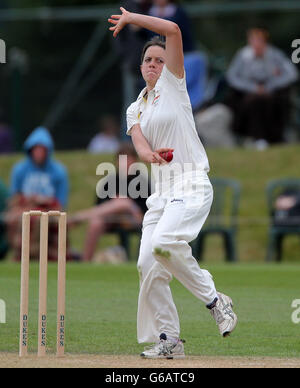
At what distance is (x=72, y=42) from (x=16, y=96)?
5.02ft

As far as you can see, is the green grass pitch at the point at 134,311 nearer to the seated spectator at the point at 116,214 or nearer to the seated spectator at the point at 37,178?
the seated spectator at the point at 116,214

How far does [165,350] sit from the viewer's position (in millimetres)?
7066

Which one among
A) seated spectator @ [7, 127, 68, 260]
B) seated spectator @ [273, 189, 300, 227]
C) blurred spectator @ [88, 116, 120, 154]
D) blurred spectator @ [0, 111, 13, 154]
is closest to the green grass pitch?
seated spectator @ [273, 189, 300, 227]

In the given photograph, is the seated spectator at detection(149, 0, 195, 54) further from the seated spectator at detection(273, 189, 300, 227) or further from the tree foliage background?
the tree foliage background

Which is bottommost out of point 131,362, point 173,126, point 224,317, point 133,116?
point 131,362

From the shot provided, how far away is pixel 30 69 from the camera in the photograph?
19562mm

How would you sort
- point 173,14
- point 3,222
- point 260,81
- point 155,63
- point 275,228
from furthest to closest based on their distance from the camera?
point 260,81 → point 275,228 → point 173,14 → point 3,222 → point 155,63

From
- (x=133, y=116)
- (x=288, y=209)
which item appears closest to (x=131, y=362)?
(x=133, y=116)

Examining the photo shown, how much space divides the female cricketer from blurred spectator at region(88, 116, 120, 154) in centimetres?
1162

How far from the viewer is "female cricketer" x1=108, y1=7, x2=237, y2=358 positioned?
23.0 feet

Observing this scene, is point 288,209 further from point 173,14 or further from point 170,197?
point 170,197

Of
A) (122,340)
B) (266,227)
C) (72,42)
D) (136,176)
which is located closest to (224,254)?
(266,227)

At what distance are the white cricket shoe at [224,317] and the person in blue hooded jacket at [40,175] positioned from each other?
802 centimetres

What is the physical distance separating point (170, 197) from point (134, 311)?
8.95ft
